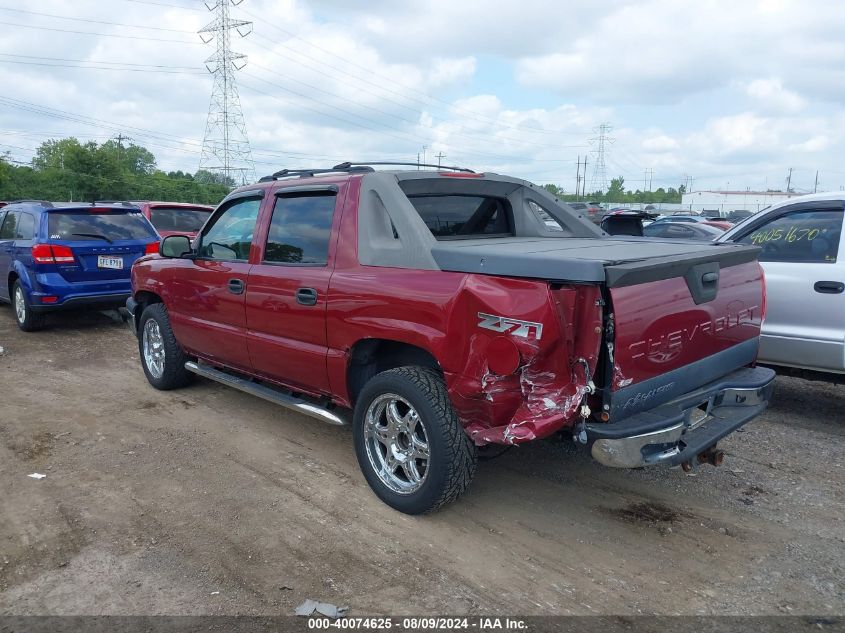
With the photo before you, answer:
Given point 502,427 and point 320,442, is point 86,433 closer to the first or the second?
point 320,442

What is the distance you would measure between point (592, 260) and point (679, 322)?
2.43 ft

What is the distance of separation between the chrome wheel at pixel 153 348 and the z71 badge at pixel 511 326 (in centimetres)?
402

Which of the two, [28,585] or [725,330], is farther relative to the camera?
[725,330]

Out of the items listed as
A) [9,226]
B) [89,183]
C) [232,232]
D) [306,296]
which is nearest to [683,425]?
[306,296]

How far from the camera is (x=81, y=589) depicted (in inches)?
120

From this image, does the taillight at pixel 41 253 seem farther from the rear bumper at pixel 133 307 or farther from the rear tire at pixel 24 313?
the rear bumper at pixel 133 307

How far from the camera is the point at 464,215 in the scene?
4609mm

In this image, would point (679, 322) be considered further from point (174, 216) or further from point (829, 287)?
point (174, 216)

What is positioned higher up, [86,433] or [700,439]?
[700,439]

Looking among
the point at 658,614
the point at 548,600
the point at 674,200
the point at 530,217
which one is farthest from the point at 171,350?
the point at 674,200

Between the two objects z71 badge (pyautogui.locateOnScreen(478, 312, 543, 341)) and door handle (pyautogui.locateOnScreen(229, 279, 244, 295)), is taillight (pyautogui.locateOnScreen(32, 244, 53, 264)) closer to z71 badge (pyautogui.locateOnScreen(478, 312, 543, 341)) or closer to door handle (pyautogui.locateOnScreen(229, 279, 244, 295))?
door handle (pyautogui.locateOnScreen(229, 279, 244, 295))

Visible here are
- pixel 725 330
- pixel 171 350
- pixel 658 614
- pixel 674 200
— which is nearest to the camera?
pixel 658 614

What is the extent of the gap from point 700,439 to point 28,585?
3376mm

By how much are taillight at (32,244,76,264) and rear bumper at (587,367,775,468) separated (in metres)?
7.95
